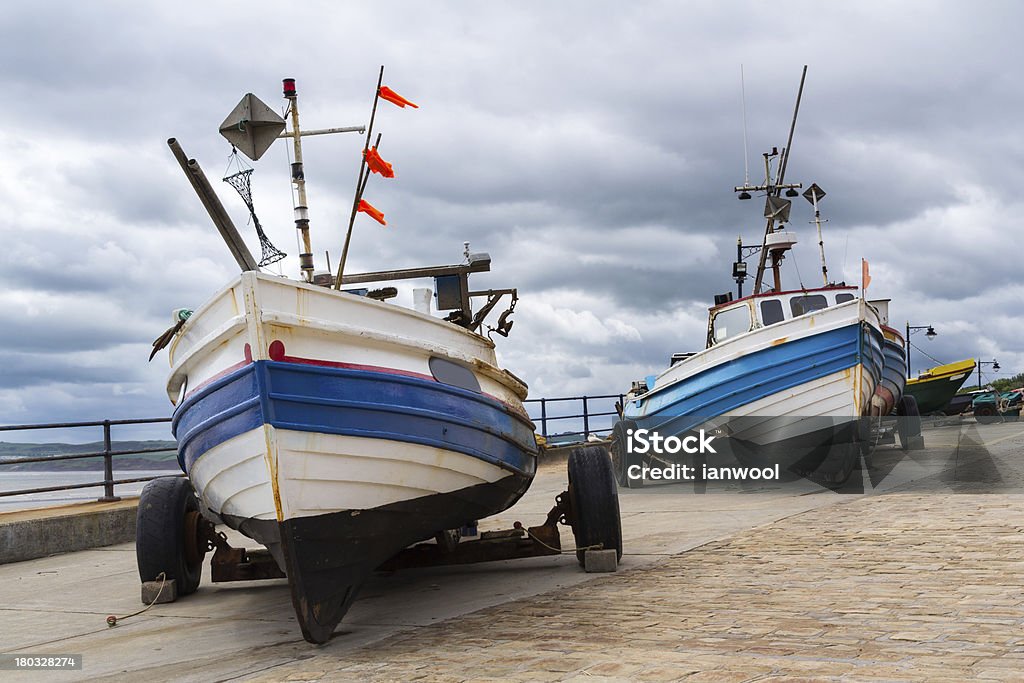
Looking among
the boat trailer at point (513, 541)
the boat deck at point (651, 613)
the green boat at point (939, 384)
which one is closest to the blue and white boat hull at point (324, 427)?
the boat deck at point (651, 613)

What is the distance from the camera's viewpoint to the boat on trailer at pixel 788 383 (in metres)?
12.0

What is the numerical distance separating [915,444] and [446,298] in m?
12.6

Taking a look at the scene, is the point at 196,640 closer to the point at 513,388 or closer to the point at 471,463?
the point at 471,463

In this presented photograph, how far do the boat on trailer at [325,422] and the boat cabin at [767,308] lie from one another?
800 cm

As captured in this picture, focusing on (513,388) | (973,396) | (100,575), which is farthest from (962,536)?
(973,396)

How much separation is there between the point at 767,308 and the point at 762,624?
9753mm

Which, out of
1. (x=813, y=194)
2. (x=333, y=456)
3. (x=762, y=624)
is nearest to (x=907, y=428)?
(x=813, y=194)

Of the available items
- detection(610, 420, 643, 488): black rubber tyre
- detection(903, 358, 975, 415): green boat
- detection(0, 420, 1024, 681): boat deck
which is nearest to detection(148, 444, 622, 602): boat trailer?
detection(0, 420, 1024, 681): boat deck

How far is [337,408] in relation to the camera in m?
4.84

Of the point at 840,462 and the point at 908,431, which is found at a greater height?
the point at 908,431

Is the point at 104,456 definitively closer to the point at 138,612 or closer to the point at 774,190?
the point at 138,612

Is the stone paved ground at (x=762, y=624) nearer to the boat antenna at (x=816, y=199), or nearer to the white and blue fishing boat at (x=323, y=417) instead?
the white and blue fishing boat at (x=323, y=417)

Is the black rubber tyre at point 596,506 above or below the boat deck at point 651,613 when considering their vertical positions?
above

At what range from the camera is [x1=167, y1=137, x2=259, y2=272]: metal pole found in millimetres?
5109
